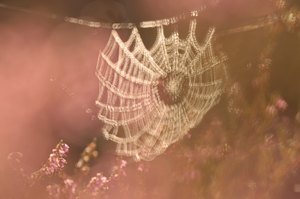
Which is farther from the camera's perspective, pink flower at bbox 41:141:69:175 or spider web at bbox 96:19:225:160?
spider web at bbox 96:19:225:160

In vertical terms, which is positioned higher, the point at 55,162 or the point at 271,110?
the point at 271,110

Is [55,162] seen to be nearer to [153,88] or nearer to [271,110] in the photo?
[271,110]

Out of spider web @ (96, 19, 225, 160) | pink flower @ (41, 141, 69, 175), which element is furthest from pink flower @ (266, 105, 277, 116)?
pink flower @ (41, 141, 69, 175)

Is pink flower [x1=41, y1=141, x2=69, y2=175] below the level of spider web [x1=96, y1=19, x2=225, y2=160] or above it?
below

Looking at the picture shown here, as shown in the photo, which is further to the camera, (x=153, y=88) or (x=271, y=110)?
(x=153, y=88)

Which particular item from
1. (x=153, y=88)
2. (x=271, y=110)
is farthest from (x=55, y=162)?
(x=153, y=88)

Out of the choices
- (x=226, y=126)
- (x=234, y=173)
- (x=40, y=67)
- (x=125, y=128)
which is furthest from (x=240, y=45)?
(x=125, y=128)

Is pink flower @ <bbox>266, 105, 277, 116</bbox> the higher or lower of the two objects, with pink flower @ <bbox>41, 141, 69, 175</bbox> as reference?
higher

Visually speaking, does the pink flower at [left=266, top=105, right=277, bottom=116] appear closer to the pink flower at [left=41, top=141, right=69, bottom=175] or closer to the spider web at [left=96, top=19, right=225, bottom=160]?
the spider web at [left=96, top=19, right=225, bottom=160]

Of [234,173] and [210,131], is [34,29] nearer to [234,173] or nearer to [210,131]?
[210,131]
